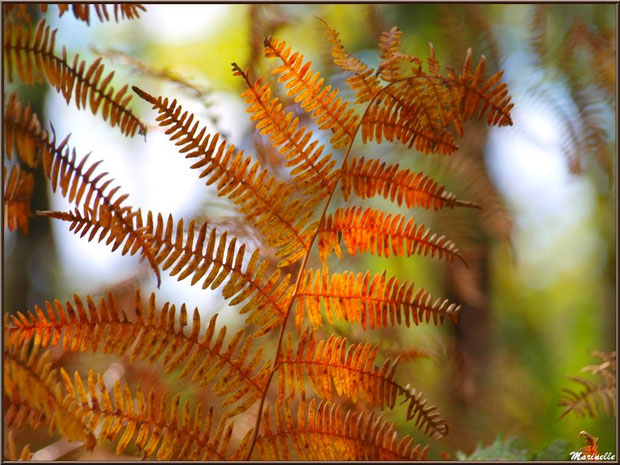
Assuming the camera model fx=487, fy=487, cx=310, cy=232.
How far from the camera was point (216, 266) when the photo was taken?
0.52 meters

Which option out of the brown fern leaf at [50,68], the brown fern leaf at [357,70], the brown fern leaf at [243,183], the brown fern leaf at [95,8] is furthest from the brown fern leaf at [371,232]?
the brown fern leaf at [95,8]

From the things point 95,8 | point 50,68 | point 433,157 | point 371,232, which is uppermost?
point 433,157

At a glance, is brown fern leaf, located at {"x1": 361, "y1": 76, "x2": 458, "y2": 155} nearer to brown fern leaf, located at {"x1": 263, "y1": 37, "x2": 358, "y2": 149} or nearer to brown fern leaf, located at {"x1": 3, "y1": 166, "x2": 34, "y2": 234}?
brown fern leaf, located at {"x1": 263, "y1": 37, "x2": 358, "y2": 149}

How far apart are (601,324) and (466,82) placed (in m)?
3.86

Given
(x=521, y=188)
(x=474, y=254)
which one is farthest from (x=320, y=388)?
(x=521, y=188)

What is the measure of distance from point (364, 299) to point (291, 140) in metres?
0.20

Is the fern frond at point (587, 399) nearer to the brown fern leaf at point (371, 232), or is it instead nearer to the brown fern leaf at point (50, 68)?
the brown fern leaf at point (371, 232)

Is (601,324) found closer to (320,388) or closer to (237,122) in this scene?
(237,122)

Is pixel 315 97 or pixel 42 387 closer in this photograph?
pixel 42 387

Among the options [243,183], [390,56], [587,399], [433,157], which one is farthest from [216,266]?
[433,157]

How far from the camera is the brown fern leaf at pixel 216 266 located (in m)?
0.49

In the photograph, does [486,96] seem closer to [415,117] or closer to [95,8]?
[415,117]

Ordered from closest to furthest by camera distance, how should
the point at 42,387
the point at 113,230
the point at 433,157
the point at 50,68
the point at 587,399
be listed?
the point at 42,387, the point at 113,230, the point at 50,68, the point at 587,399, the point at 433,157

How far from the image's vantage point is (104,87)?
2.05 feet
